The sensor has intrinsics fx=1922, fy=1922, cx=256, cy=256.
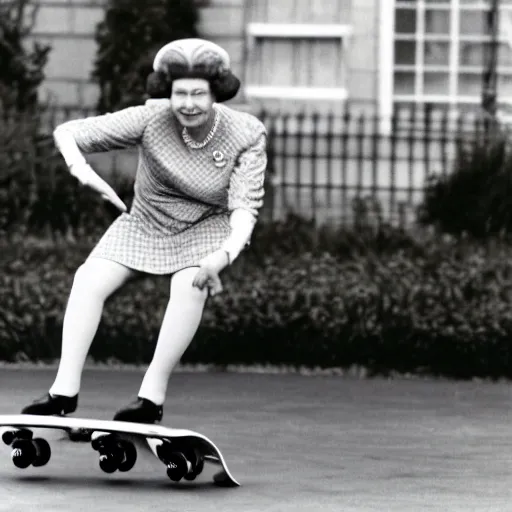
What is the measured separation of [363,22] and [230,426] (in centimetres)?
776

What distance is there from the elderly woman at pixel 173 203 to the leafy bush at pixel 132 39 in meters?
7.79

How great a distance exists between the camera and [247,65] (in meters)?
16.2

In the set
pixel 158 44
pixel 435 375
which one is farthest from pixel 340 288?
pixel 158 44

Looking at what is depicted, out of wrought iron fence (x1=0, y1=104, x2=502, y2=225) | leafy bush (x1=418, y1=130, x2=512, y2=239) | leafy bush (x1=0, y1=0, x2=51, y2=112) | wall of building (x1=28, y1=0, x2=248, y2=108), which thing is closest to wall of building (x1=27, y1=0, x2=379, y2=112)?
wall of building (x1=28, y1=0, x2=248, y2=108)

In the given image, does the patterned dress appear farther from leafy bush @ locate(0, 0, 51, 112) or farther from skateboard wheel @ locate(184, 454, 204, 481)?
leafy bush @ locate(0, 0, 51, 112)

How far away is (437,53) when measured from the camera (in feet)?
53.8

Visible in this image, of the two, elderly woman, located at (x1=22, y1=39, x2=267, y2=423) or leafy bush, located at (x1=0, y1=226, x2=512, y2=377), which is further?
leafy bush, located at (x1=0, y1=226, x2=512, y2=377)

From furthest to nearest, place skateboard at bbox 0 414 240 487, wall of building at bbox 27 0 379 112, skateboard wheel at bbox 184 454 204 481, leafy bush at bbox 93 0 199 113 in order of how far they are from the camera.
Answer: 1. wall of building at bbox 27 0 379 112
2. leafy bush at bbox 93 0 199 113
3. skateboard wheel at bbox 184 454 204 481
4. skateboard at bbox 0 414 240 487

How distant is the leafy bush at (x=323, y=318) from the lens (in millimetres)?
11336

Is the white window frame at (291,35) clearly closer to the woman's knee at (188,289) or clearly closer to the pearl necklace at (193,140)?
the pearl necklace at (193,140)

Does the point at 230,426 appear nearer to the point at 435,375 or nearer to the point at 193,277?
the point at 193,277

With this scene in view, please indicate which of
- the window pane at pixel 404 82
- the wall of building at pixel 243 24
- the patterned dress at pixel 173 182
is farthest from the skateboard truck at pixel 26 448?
the window pane at pixel 404 82

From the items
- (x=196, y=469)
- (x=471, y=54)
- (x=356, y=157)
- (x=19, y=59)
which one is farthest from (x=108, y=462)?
(x=471, y=54)

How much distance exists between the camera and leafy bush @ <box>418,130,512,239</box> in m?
13.3
